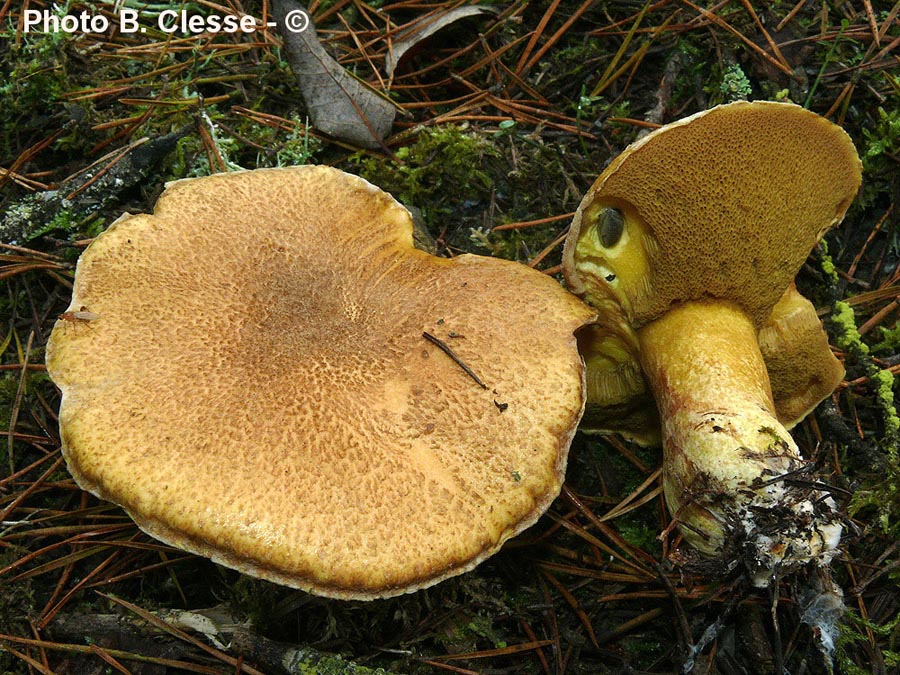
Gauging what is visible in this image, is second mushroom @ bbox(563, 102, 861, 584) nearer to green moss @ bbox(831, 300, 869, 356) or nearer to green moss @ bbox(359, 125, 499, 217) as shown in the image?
green moss @ bbox(831, 300, 869, 356)

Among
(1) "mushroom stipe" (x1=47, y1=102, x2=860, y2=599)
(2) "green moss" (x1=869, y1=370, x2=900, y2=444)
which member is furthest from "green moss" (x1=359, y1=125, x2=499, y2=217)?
(2) "green moss" (x1=869, y1=370, x2=900, y2=444)

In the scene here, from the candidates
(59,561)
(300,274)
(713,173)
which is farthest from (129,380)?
(713,173)

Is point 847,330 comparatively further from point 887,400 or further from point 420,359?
point 420,359

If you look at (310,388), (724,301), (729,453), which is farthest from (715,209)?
(310,388)

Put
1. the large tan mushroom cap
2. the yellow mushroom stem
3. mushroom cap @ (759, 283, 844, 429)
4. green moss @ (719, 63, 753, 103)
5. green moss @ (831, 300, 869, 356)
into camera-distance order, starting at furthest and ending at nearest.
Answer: green moss @ (719, 63, 753, 103)
green moss @ (831, 300, 869, 356)
mushroom cap @ (759, 283, 844, 429)
the yellow mushroom stem
the large tan mushroom cap

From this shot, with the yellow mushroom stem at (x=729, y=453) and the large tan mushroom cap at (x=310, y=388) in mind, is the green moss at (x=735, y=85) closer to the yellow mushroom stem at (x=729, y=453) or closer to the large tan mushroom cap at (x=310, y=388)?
the yellow mushroom stem at (x=729, y=453)

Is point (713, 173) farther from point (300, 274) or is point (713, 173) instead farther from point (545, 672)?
point (545, 672)
